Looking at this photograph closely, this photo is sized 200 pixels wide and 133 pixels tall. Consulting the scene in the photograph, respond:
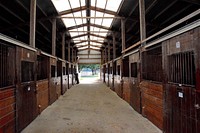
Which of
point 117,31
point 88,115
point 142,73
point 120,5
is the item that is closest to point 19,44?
point 88,115

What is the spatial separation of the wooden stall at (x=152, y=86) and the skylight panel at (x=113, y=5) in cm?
339

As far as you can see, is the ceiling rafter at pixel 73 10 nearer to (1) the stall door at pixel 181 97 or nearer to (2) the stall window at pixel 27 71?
(2) the stall window at pixel 27 71

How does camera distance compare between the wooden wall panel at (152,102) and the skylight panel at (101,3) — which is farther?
the skylight panel at (101,3)

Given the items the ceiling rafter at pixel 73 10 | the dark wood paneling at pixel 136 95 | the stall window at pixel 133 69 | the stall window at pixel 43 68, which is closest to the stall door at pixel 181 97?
the dark wood paneling at pixel 136 95

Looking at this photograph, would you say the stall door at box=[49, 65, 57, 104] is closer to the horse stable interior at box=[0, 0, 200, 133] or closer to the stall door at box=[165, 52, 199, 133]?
the horse stable interior at box=[0, 0, 200, 133]

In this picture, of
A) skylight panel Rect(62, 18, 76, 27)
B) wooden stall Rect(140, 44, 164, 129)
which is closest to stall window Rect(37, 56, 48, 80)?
wooden stall Rect(140, 44, 164, 129)

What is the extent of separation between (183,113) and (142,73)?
2.10 m

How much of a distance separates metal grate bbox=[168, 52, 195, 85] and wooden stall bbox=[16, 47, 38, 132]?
8.84 ft

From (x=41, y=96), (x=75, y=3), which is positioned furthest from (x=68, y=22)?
(x=41, y=96)

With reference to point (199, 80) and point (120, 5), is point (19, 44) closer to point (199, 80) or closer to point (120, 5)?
point (199, 80)

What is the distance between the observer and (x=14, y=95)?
311 centimetres

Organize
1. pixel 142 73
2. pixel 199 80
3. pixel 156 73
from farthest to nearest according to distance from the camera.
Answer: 1. pixel 142 73
2. pixel 156 73
3. pixel 199 80

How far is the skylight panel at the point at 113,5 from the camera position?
699 cm

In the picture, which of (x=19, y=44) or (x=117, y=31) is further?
(x=117, y=31)
